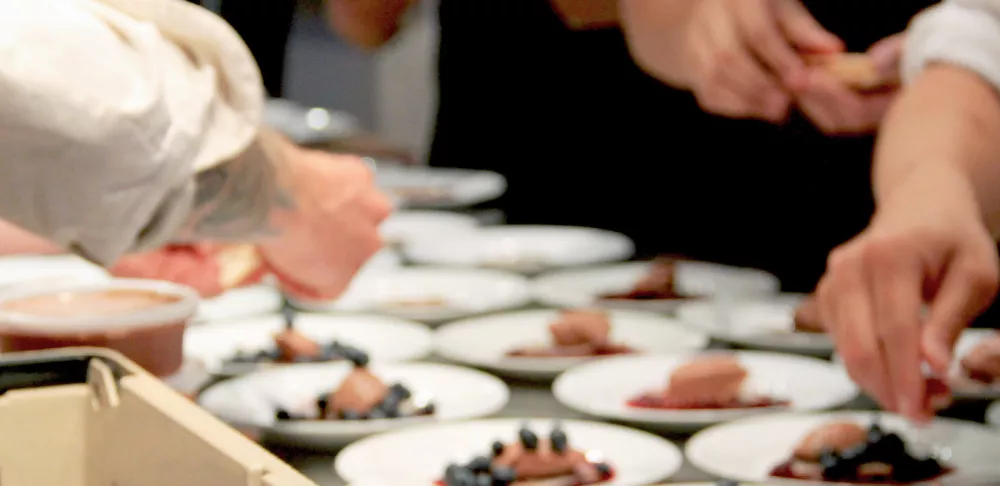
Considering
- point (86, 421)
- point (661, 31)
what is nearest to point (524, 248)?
point (661, 31)

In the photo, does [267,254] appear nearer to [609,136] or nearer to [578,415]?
[578,415]

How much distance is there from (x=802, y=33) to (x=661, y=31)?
61cm

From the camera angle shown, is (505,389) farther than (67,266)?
No

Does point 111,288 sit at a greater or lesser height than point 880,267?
lesser

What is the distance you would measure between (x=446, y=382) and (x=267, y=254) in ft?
1.11

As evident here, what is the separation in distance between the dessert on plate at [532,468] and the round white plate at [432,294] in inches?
36.8

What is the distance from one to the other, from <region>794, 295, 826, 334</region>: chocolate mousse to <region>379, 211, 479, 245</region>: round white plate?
122cm

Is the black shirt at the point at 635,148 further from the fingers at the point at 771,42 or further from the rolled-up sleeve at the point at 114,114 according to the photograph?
the rolled-up sleeve at the point at 114,114

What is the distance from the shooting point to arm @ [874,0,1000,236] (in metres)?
1.79

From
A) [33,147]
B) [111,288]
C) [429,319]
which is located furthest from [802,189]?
[33,147]

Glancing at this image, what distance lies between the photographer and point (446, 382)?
2.14 m

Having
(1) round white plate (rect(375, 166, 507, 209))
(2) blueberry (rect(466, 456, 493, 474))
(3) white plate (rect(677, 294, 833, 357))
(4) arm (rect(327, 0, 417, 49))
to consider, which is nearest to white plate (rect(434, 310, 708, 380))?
(3) white plate (rect(677, 294, 833, 357))

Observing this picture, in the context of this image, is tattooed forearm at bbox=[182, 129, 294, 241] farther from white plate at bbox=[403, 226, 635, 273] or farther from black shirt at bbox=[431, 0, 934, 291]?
black shirt at bbox=[431, 0, 934, 291]

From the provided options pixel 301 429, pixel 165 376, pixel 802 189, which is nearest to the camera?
pixel 165 376
